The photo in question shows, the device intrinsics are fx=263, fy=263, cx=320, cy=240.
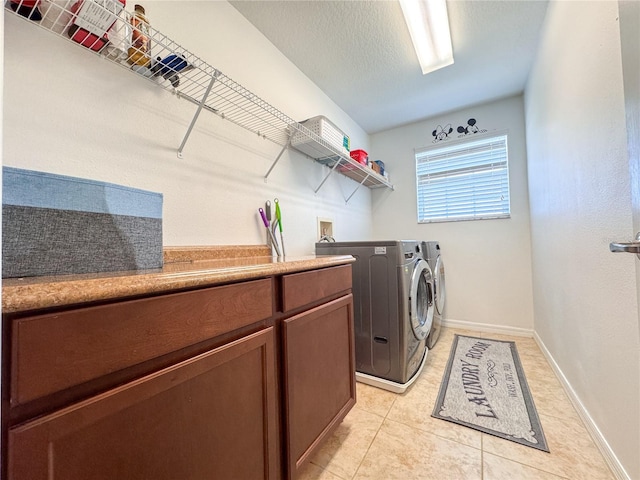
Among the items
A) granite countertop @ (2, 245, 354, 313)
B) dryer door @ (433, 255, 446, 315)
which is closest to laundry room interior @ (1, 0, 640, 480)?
granite countertop @ (2, 245, 354, 313)

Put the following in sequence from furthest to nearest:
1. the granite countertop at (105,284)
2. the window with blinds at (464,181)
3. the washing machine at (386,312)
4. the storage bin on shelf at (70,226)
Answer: the window with blinds at (464,181)
the washing machine at (386,312)
the storage bin on shelf at (70,226)
the granite countertop at (105,284)

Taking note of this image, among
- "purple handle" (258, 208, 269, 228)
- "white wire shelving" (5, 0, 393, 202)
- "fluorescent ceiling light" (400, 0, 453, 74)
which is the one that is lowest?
"purple handle" (258, 208, 269, 228)

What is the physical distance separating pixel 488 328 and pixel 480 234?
0.99 m

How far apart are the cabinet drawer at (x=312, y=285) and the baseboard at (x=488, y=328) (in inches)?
86.2

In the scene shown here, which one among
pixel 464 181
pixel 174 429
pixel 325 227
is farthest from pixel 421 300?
pixel 174 429

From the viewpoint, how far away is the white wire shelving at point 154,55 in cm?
80

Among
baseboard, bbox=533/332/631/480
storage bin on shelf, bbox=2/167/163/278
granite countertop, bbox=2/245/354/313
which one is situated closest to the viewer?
granite countertop, bbox=2/245/354/313

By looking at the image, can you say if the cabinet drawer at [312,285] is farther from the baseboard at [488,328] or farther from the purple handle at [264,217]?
the baseboard at [488,328]

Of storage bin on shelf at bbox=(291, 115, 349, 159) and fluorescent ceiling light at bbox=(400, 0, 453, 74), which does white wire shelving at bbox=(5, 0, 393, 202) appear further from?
fluorescent ceiling light at bbox=(400, 0, 453, 74)

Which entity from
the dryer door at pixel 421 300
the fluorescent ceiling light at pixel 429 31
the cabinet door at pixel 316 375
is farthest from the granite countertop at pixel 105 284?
the fluorescent ceiling light at pixel 429 31

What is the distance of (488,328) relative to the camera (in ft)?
9.06

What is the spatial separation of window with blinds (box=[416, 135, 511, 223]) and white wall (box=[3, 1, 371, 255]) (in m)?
1.64

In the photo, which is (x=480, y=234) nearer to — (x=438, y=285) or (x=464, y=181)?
(x=464, y=181)

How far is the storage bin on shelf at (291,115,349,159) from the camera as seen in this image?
1812mm
